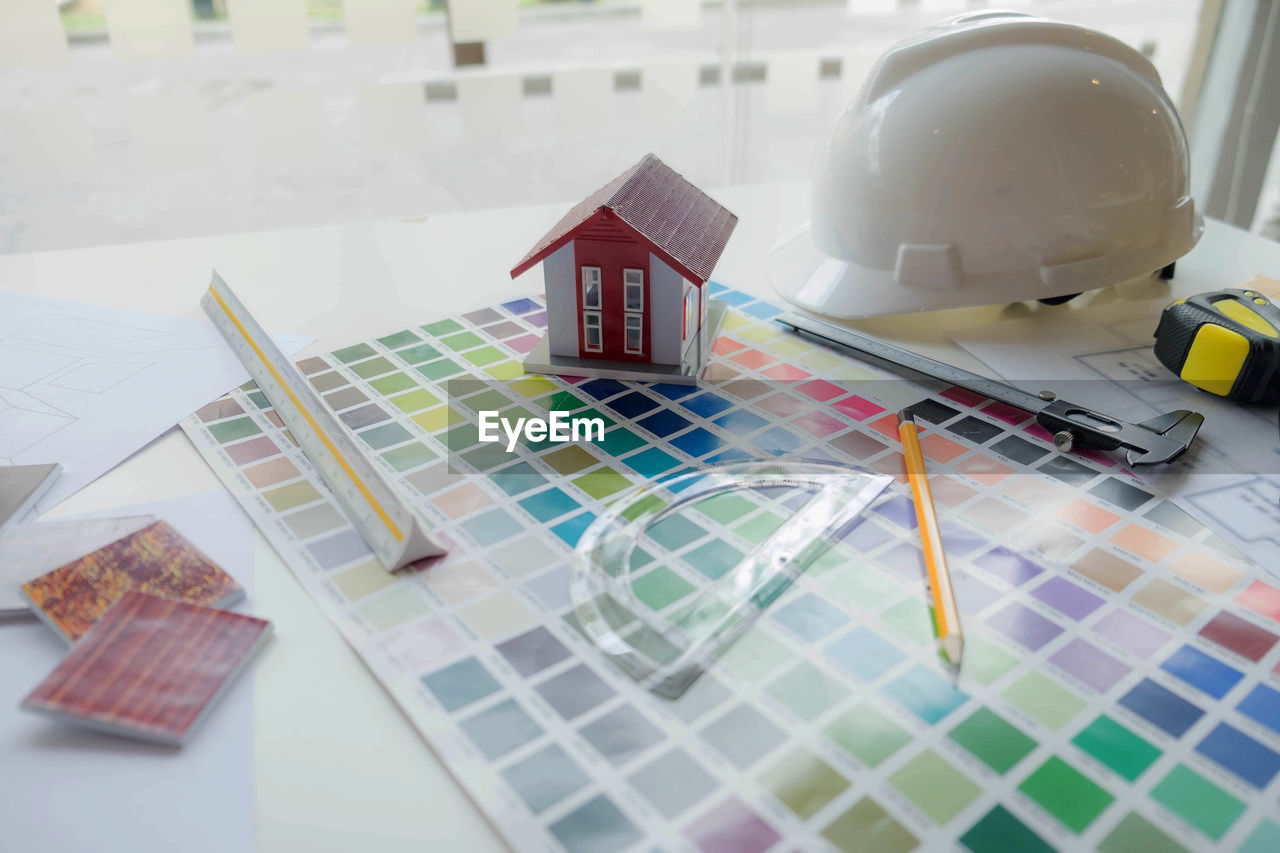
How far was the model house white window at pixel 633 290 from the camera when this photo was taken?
744 millimetres

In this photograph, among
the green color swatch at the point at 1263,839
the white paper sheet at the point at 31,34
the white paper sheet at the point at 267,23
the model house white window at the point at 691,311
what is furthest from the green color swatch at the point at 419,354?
the white paper sheet at the point at 31,34

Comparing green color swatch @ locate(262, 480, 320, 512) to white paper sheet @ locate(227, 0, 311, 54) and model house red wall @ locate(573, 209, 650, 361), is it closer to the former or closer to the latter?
model house red wall @ locate(573, 209, 650, 361)

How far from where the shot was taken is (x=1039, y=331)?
849 millimetres

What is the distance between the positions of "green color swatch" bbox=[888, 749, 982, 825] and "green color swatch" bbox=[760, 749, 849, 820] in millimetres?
27

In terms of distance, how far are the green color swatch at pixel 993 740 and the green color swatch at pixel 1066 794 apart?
0.01 metres

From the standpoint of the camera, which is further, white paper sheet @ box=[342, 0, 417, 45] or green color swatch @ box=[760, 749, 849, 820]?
white paper sheet @ box=[342, 0, 417, 45]

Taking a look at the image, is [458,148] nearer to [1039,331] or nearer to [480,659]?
[1039,331]

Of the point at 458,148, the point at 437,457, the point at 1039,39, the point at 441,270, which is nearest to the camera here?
the point at 437,457

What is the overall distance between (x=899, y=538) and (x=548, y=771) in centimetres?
27

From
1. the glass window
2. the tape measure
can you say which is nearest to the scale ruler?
the glass window

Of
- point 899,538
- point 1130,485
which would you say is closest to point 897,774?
point 899,538

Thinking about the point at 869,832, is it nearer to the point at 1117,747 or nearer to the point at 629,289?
the point at 1117,747

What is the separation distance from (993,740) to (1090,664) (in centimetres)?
8

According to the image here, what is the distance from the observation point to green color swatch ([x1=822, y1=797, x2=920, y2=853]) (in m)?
0.39
